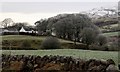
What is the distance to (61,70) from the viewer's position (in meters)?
16.4

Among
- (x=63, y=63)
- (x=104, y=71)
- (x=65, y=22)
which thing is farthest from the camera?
(x=65, y=22)

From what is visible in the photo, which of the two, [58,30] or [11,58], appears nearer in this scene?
[11,58]

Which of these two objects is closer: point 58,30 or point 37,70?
point 37,70

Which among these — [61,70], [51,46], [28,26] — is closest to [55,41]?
[51,46]

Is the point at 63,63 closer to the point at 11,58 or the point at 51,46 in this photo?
the point at 11,58

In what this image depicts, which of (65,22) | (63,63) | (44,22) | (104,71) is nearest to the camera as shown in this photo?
(104,71)

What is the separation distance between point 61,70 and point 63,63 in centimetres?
70

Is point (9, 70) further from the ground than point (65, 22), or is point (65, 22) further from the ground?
point (65, 22)

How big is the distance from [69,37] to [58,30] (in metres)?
2.77

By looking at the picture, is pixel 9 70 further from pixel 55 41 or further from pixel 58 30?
pixel 58 30

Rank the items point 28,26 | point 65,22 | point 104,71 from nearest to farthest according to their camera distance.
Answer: point 104,71 → point 65,22 → point 28,26

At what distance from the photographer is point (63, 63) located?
55.9 feet

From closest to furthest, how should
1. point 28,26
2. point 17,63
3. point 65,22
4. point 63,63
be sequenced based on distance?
1. point 63,63
2. point 17,63
3. point 65,22
4. point 28,26

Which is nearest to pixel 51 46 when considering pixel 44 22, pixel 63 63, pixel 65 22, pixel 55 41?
pixel 55 41
